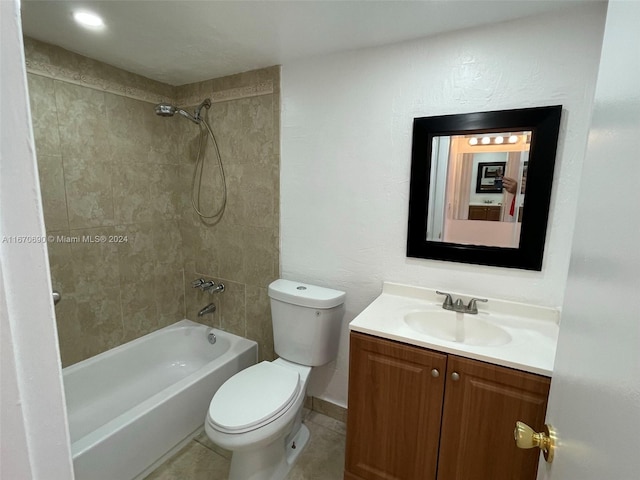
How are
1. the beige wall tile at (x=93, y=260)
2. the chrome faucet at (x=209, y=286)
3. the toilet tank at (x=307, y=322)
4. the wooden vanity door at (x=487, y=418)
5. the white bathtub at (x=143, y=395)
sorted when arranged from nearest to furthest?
the wooden vanity door at (x=487, y=418) → the white bathtub at (x=143, y=395) → the toilet tank at (x=307, y=322) → the beige wall tile at (x=93, y=260) → the chrome faucet at (x=209, y=286)

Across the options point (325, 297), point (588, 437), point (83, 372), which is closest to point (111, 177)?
point (83, 372)

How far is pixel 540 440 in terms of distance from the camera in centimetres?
63

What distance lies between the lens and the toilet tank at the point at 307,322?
5.68 feet

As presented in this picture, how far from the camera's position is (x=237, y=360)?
2.11 meters

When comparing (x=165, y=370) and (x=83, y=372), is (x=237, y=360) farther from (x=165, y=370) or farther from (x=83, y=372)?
(x=83, y=372)

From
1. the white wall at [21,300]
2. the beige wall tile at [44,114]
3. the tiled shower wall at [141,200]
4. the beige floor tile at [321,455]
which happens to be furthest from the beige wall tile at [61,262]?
the white wall at [21,300]

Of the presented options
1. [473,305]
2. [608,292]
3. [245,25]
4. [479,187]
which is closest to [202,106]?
[245,25]

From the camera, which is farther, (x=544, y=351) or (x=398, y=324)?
(x=398, y=324)

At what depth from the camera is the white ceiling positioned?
1287mm

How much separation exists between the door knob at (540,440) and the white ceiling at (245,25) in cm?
148

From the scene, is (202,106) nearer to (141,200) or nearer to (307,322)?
(141,200)

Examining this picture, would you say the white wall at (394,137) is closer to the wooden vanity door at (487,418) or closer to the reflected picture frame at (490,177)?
the reflected picture frame at (490,177)

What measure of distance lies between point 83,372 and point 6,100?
7.25 feet

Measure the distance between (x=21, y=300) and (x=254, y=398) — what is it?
134 centimetres
